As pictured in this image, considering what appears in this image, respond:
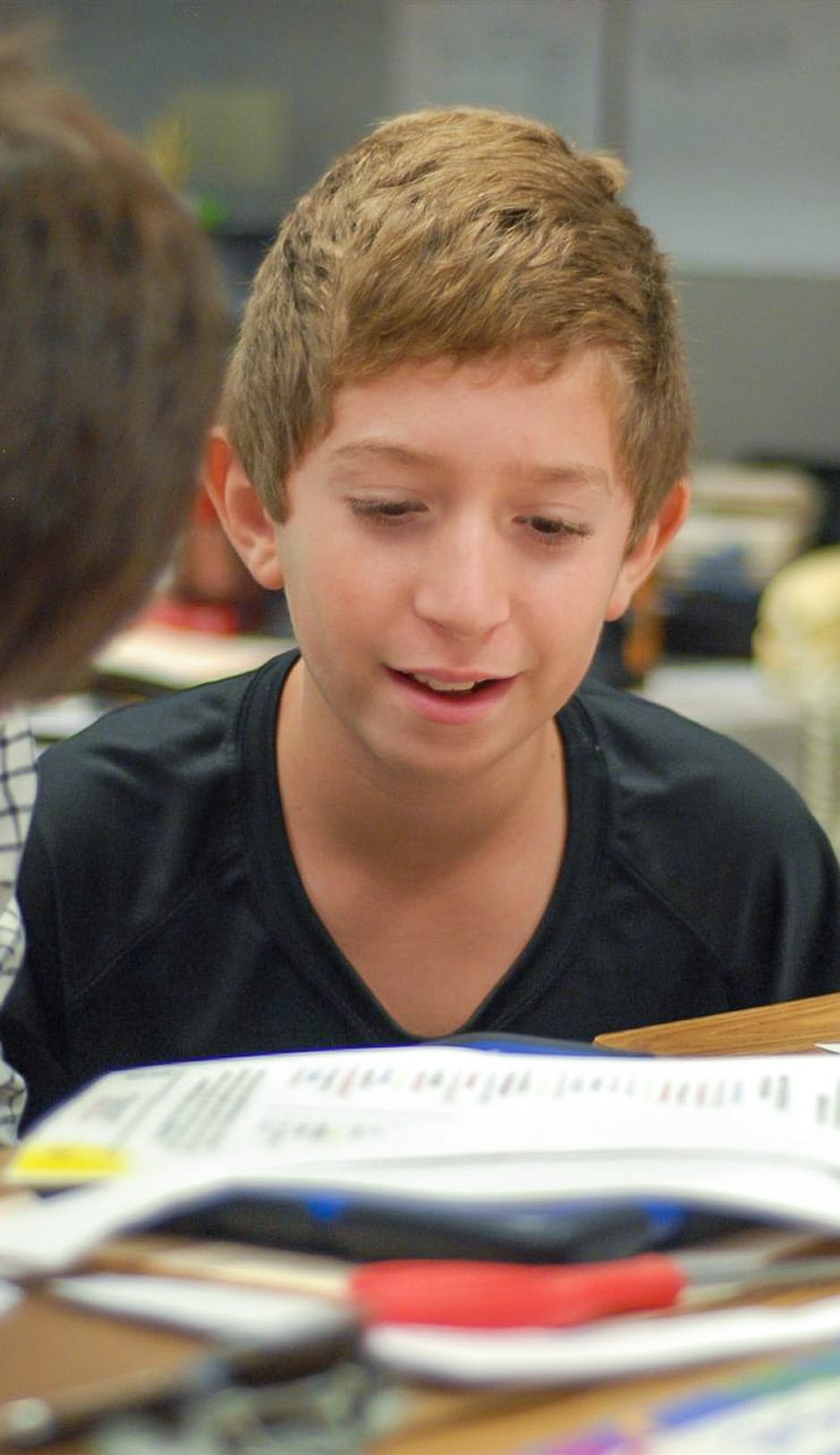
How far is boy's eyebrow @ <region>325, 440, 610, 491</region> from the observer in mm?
874

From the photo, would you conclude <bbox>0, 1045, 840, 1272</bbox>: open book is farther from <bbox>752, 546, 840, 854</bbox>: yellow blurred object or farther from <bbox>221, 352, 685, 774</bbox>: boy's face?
<bbox>752, 546, 840, 854</bbox>: yellow blurred object

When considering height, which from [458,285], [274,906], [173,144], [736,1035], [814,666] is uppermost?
[458,285]

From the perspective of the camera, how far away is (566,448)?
35.4 inches

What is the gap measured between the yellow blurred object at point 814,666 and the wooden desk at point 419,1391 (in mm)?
1473

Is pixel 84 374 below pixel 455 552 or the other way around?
the other way around

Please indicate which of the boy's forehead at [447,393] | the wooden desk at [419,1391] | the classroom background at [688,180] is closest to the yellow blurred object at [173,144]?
the classroom background at [688,180]

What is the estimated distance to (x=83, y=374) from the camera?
470mm

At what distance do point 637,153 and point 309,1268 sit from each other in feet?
7.83

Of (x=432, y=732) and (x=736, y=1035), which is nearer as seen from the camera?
Result: (x=736, y=1035)

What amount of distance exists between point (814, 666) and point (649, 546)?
91cm

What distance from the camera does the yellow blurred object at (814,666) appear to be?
6.30 ft

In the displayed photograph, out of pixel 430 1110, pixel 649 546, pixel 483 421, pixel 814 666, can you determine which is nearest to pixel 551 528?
pixel 483 421

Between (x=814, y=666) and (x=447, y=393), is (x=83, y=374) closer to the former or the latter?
(x=447, y=393)

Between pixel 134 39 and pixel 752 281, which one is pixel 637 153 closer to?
pixel 752 281
